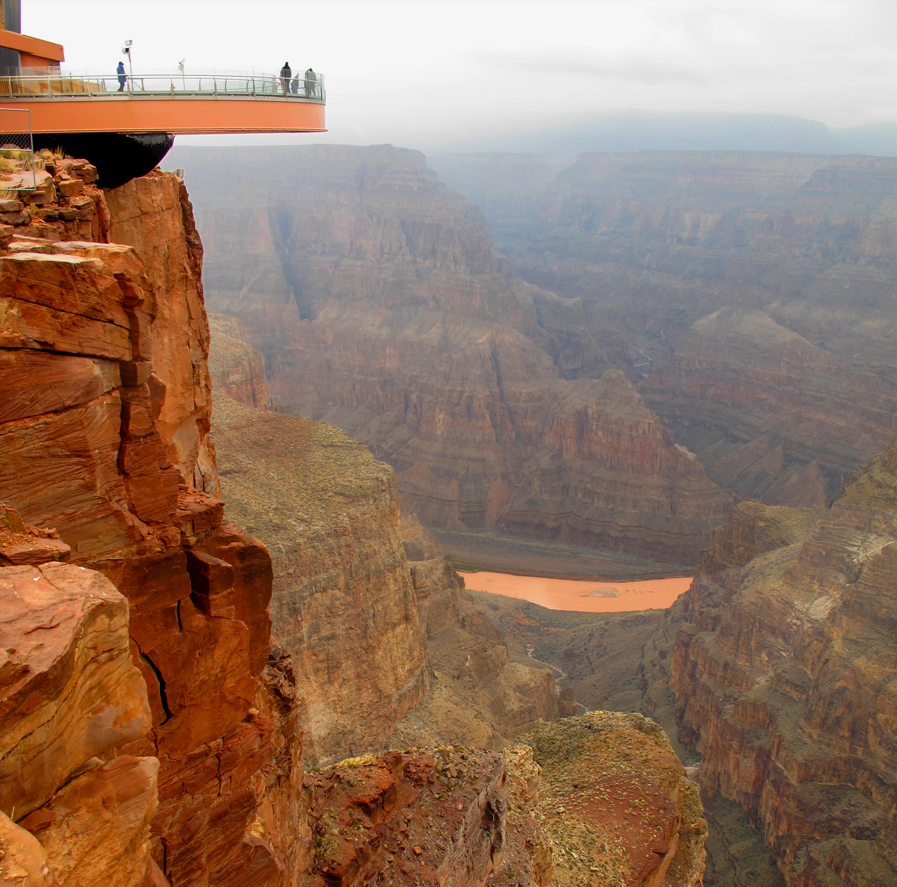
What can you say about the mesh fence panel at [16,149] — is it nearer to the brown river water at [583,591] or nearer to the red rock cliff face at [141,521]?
the red rock cliff face at [141,521]

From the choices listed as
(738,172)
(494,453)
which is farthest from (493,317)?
(738,172)

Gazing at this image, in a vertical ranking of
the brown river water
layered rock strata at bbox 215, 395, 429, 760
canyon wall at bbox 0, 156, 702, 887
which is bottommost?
the brown river water

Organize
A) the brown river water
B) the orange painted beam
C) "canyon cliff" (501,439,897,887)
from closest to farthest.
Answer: the orange painted beam
"canyon cliff" (501,439,897,887)
the brown river water

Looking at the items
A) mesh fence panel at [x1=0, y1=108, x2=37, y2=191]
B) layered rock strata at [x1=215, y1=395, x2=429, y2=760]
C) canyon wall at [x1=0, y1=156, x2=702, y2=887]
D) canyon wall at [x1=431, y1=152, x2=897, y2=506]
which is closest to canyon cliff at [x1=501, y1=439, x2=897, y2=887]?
layered rock strata at [x1=215, y1=395, x2=429, y2=760]

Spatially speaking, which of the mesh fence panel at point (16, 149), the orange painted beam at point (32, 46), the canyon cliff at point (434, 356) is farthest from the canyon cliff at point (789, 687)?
the orange painted beam at point (32, 46)

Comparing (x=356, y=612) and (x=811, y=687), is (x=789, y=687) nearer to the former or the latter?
(x=811, y=687)

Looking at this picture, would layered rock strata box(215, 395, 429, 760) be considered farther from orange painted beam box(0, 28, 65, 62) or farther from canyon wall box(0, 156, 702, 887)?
orange painted beam box(0, 28, 65, 62)

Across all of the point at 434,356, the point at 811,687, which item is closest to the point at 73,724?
the point at 811,687

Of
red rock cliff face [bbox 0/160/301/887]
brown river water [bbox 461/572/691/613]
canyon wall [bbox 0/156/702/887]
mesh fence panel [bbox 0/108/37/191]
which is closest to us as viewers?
canyon wall [bbox 0/156/702/887]
